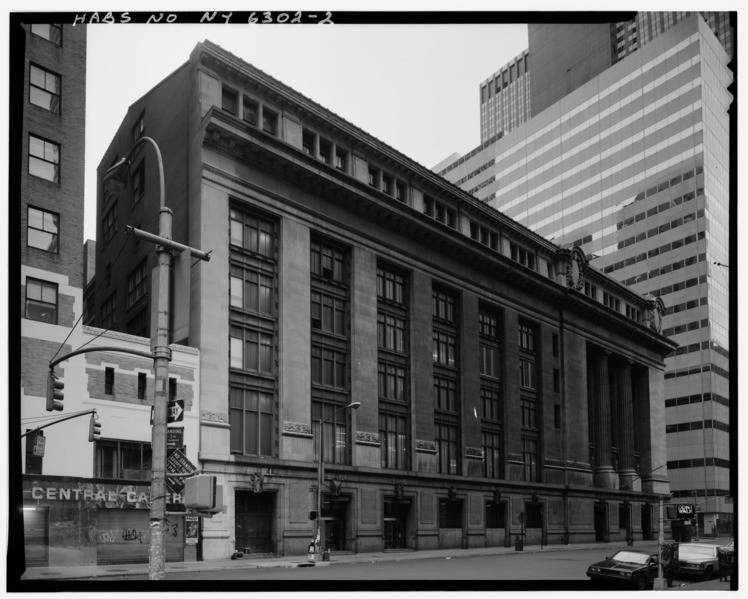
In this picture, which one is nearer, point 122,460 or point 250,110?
point 122,460

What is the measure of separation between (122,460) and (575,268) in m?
52.2

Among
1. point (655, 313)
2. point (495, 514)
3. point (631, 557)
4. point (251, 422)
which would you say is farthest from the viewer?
point (655, 313)

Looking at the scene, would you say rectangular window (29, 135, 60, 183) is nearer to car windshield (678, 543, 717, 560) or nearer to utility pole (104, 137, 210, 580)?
utility pole (104, 137, 210, 580)

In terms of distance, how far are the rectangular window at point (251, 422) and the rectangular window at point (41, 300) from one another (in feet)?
45.9

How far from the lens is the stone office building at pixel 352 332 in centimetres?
5175

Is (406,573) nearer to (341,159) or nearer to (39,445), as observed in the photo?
(39,445)

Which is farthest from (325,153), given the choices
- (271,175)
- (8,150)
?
(8,150)

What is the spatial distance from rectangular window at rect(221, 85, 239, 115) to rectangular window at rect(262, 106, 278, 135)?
6.79 ft

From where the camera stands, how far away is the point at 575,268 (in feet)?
279

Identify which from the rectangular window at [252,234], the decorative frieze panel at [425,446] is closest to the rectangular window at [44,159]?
the rectangular window at [252,234]

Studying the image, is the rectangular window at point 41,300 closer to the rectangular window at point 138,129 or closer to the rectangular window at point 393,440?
the rectangular window at point 138,129

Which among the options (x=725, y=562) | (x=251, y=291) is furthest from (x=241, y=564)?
(x=725, y=562)

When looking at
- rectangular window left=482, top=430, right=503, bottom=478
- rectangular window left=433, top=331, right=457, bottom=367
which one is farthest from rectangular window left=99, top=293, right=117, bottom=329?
rectangular window left=482, top=430, right=503, bottom=478
